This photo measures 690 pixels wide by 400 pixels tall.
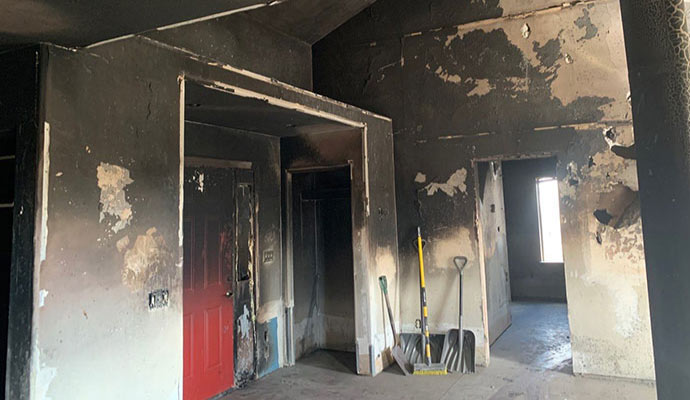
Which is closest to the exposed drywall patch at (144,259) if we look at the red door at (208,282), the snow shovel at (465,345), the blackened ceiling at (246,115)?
the blackened ceiling at (246,115)

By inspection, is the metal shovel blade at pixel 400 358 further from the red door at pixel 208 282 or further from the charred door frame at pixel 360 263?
the red door at pixel 208 282

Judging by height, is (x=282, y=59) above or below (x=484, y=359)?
above

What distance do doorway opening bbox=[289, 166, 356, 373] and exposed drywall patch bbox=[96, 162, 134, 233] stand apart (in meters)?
2.55

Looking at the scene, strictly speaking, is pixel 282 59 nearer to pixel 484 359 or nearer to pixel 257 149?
pixel 257 149

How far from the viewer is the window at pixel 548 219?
754 cm

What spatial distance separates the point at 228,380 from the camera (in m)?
3.70

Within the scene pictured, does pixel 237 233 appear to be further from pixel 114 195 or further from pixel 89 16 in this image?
pixel 89 16

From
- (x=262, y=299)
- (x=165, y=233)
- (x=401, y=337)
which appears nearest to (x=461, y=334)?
(x=401, y=337)

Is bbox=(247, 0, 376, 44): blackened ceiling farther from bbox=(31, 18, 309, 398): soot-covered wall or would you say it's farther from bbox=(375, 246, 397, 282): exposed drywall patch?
bbox=(375, 246, 397, 282): exposed drywall patch

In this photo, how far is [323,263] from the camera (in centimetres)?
505

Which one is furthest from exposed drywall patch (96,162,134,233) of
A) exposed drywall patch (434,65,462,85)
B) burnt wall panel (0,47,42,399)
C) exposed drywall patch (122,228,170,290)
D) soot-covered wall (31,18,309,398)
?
exposed drywall patch (434,65,462,85)

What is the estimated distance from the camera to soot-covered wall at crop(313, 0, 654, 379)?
12.6ft

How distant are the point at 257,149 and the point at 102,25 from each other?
7.99ft

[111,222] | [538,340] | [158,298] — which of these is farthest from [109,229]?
[538,340]
